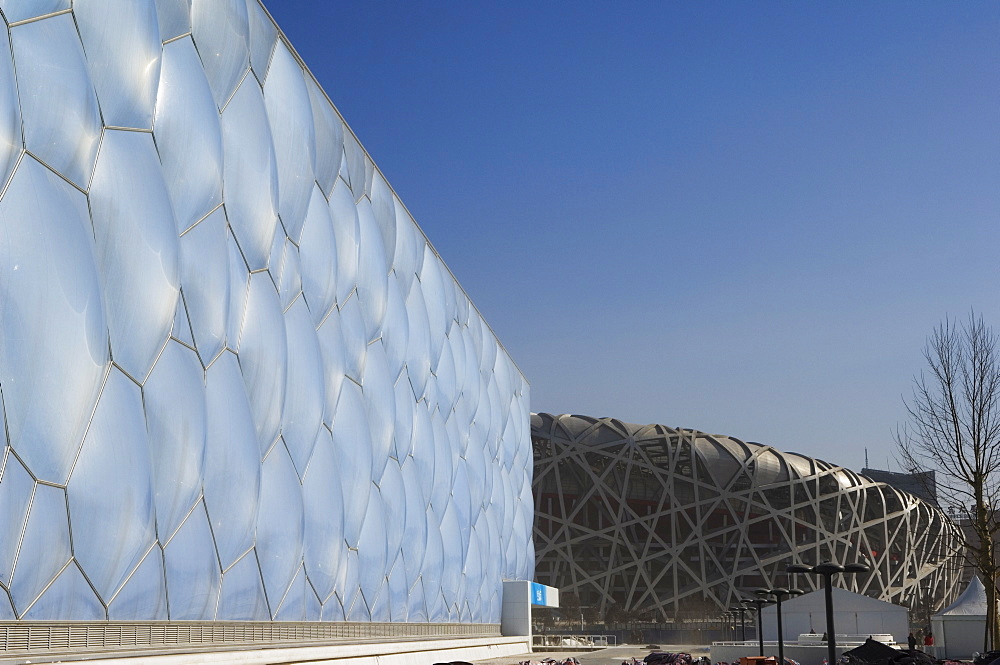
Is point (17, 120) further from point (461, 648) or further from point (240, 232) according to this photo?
point (461, 648)

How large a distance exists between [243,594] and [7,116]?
750 cm

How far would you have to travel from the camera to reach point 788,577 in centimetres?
6344

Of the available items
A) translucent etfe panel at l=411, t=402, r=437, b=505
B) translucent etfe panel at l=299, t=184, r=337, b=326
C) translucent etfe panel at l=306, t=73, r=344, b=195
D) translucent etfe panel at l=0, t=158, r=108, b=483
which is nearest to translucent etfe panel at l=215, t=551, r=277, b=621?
translucent etfe panel at l=0, t=158, r=108, b=483

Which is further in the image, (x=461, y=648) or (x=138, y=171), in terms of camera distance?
(x=461, y=648)

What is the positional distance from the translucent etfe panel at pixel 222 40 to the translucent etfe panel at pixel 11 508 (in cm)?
668

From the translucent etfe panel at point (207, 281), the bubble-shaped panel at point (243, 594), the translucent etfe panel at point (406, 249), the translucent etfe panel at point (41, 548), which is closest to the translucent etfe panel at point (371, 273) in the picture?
the translucent etfe panel at point (406, 249)

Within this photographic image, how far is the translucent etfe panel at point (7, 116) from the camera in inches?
360

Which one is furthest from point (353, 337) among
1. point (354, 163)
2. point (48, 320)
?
point (48, 320)

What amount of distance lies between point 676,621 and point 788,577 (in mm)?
8567

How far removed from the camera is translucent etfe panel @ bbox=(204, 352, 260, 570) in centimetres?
1272

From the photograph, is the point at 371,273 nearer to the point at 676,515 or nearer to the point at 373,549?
the point at 373,549

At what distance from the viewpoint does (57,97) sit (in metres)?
9.97

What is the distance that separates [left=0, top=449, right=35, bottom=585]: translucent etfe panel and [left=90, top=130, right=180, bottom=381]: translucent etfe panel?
1.96 m

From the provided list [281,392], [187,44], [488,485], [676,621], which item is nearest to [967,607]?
[488,485]
